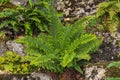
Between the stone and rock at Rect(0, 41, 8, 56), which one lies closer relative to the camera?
the stone

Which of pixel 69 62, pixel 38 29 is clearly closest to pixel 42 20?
pixel 38 29

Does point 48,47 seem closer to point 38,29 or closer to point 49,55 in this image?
point 49,55

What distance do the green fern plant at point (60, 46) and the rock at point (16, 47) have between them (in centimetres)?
41

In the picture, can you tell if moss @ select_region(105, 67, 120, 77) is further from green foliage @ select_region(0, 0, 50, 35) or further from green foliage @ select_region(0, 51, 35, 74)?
green foliage @ select_region(0, 0, 50, 35)

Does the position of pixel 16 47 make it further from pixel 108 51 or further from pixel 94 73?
pixel 108 51

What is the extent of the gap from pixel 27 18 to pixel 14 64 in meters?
1.42

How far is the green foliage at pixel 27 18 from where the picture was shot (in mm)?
7406

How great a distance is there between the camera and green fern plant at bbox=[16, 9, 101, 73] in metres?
6.38

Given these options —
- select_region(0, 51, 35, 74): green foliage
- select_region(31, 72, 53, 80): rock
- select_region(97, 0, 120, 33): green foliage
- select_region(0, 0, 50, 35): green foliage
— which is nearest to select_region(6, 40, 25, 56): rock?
select_region(0, 51, 35, 74): green foliage

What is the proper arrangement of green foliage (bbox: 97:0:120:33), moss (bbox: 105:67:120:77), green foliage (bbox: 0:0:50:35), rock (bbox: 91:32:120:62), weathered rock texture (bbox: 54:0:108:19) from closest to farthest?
moss (bbox: 105:67:120:77) → rock (bbox: 91:32:120:62) → green foliage (bbox: 97:0:120:33) → green foliage (bbox: 0:0:50:35) → weathered rock texture (bbox: 54:0:108:19)

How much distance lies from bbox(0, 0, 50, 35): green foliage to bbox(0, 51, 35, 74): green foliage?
2.84 ft

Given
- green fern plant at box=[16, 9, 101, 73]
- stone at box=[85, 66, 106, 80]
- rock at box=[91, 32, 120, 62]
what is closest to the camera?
stone at box=[85, 66, 106, 80]

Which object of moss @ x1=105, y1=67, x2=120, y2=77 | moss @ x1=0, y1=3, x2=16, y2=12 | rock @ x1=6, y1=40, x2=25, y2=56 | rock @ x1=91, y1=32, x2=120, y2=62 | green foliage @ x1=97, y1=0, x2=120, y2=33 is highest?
moss @ x1=0, y1=3, x2=16, y2=12

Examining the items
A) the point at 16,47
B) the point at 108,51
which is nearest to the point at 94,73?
the point at 108,51
